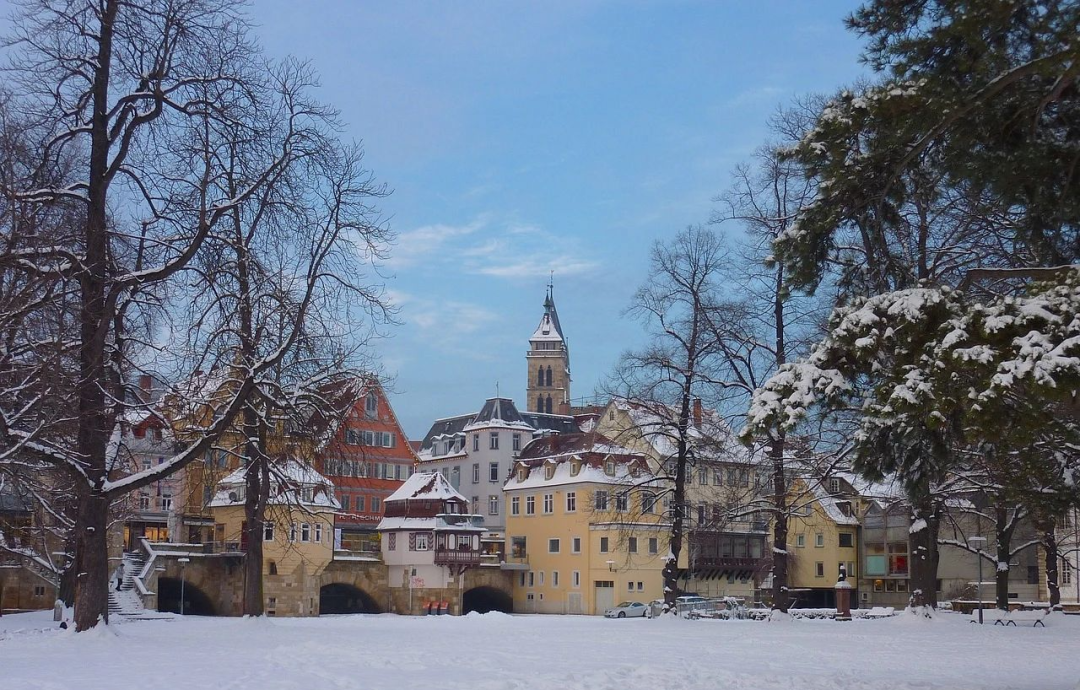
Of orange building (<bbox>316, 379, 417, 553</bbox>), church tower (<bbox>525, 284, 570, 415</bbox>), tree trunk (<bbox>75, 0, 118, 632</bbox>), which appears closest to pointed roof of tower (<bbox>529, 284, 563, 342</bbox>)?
church tower (<bbox>525, 284, 570, 415</bbox>)

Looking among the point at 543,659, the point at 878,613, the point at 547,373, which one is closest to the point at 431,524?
the point at 878,613

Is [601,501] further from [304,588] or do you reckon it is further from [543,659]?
[543,659]

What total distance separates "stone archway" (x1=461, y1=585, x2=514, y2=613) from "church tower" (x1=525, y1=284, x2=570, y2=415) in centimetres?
5845

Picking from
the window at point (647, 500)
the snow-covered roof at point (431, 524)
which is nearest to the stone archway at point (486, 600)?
the snow-covered roof at point (431, 524)

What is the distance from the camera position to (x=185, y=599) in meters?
63.8

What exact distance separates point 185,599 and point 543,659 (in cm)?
5283

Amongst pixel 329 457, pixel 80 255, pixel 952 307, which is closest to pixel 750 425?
pixel 952 307

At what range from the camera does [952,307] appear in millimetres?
11672

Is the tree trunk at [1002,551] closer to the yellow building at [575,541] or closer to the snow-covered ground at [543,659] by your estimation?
the snow-covered ground at [543,659]

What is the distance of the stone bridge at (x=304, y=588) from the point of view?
5844 cm

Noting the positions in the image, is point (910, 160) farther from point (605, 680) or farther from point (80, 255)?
point (80, 255)

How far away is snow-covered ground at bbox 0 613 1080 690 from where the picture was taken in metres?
13.2

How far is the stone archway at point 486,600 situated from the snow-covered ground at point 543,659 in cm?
4520

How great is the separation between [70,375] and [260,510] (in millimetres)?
12331
